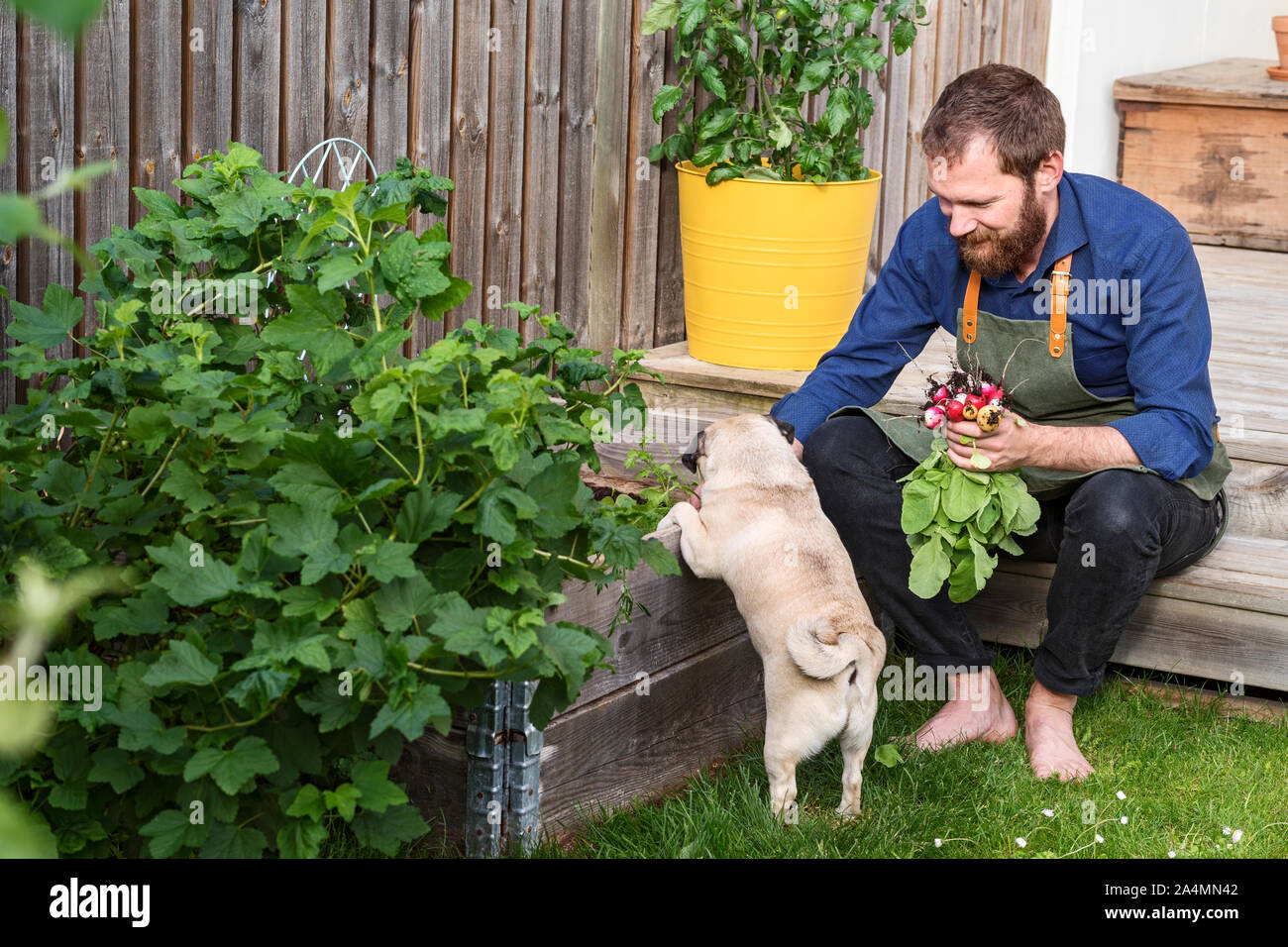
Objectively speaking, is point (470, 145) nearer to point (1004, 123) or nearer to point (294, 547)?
point (1004, 123)

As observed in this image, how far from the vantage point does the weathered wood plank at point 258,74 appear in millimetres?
3115

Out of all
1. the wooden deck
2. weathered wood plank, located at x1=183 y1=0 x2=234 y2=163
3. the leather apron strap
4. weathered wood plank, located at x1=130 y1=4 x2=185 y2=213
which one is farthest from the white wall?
weathered wood plank, located at x1=130 y1=4 x2=185 y2=213

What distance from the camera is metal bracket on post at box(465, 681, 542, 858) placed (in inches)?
94.2

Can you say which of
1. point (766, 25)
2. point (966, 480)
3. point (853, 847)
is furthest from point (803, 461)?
point (766, 25)

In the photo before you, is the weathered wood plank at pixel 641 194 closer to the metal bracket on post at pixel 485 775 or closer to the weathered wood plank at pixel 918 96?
the weathered wood plank at pixel 918 96

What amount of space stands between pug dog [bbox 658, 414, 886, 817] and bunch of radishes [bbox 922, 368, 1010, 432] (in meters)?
0.35

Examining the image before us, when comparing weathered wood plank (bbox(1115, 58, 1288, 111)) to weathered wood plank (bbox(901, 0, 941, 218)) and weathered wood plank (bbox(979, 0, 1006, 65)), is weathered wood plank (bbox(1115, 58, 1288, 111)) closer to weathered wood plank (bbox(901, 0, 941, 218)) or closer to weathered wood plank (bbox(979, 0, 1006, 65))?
weathered wood plank (bbox(979, 0, 1006, 65))

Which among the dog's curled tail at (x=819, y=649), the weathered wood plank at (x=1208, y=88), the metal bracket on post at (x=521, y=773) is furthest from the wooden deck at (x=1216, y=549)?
the weathered wood plank at (x=1208, y=88)

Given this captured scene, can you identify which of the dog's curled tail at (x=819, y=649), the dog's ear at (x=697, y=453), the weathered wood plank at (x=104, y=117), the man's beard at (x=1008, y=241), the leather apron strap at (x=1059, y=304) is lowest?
the dog's curled tail at (x=819, y=649)

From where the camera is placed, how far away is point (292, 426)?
6.81ft

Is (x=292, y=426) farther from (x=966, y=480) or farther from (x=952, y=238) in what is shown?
(x=952, y=238)

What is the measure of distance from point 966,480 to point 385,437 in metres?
1.47

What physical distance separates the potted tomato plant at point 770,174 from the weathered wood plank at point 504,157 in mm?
494

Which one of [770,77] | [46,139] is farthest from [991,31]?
[46,139]
